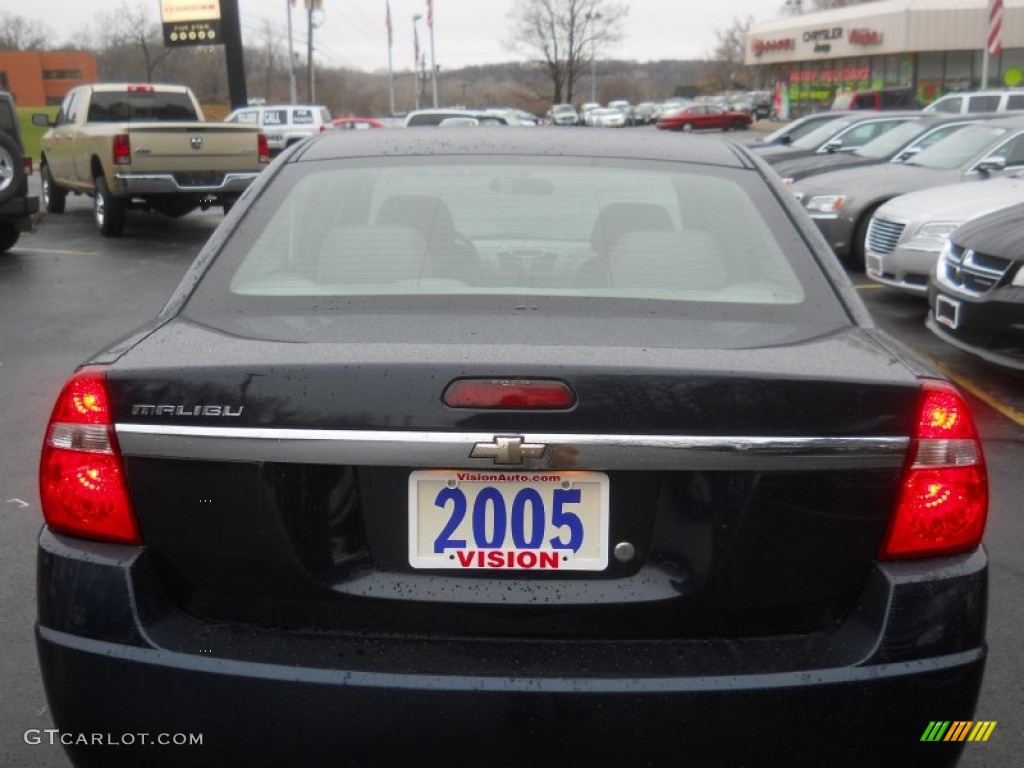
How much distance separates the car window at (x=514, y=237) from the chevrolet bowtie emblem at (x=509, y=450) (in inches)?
27.1

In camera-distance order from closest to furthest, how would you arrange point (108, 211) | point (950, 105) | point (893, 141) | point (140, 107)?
point (108, 211) → point (893, 141) → point (140, 107) → point (950, 105)

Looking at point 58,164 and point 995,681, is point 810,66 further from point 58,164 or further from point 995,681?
point 995,681

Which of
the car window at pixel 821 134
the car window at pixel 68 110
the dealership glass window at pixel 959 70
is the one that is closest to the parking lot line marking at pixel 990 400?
the car window at pixel 821 134

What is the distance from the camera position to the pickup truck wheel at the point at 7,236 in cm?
1441

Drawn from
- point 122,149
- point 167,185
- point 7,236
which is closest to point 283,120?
point 167,185

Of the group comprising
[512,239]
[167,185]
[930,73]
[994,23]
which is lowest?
[167,185]

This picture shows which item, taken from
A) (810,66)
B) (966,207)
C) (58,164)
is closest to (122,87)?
(58,164)

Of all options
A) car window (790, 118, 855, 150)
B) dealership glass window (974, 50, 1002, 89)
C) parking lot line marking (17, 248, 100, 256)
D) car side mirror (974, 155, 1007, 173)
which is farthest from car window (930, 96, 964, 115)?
dealership glass window (974, 50, 1002, 89)

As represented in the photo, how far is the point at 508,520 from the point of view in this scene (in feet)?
7.50

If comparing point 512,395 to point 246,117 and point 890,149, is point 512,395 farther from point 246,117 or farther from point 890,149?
point 246,117

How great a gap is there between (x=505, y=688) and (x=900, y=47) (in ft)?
177

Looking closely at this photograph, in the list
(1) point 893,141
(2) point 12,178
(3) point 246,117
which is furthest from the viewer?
(3) point 246,117

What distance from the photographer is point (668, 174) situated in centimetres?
344

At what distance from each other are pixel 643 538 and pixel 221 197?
14.8 m
